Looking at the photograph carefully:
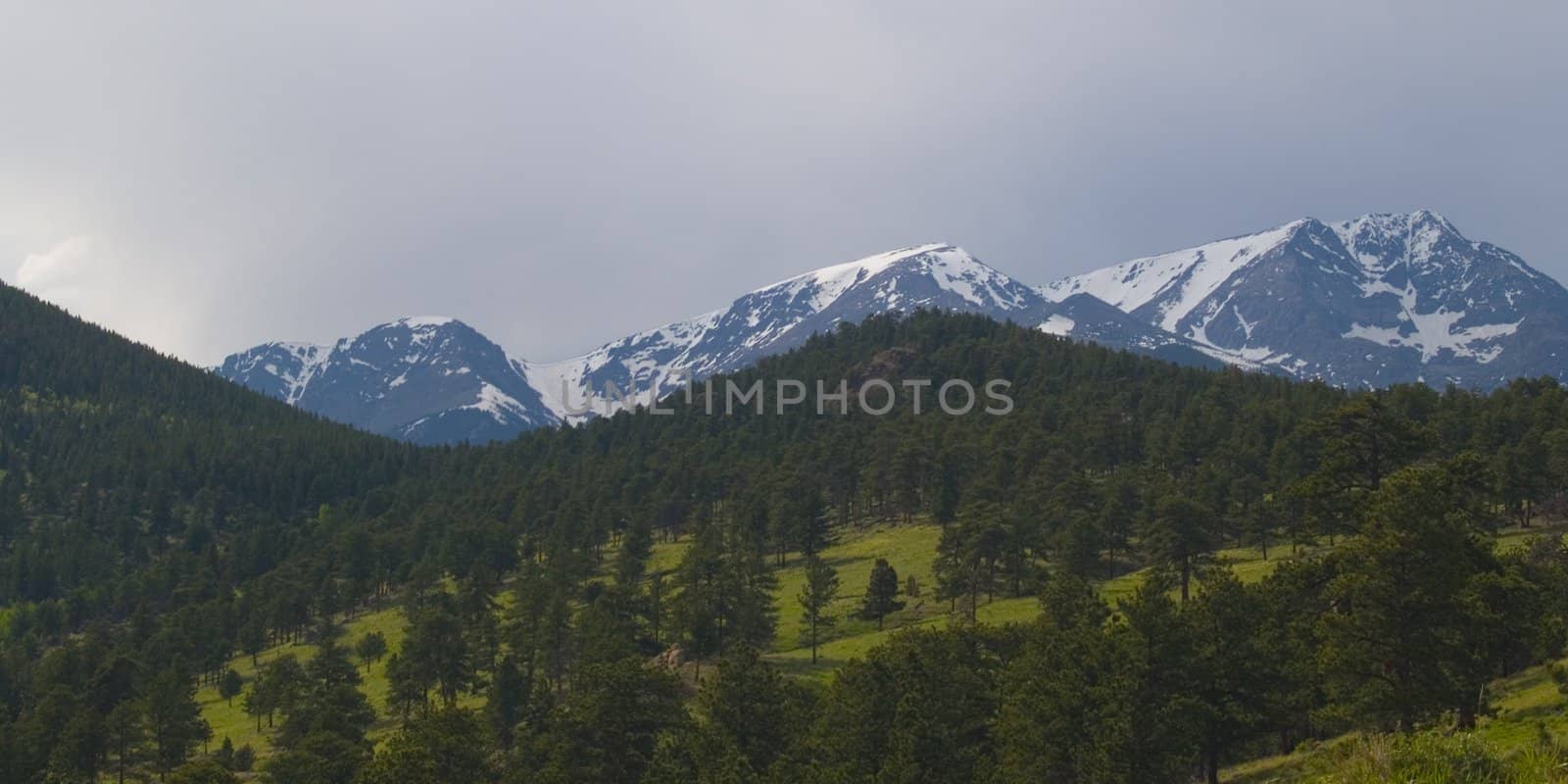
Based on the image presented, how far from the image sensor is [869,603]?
97750 mm

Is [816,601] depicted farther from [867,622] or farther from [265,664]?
[265,664]

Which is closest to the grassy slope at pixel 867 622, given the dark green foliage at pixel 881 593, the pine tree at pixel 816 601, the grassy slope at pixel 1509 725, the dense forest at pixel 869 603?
the grassy slope at pixel 1509 725

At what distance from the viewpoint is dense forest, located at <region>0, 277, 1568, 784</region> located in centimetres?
4569

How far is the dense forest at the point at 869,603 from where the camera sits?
4569 centimetres

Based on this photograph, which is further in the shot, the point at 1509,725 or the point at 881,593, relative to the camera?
the point at 881,593

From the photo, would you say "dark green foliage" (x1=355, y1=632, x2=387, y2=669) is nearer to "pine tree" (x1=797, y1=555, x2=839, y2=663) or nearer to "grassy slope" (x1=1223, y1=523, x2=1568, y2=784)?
"pine tree" (x1=797, y1=555, x2=839, y2=663)

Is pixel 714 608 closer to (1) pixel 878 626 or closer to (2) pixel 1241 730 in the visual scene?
(1) pixel 878 626

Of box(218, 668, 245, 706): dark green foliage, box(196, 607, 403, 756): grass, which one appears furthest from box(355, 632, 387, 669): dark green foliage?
box(218, 668, 245, 706): dark green foliage

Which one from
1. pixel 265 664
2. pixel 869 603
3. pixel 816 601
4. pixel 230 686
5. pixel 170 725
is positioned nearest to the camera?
pixel 170 725

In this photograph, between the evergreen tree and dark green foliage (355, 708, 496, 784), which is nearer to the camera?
dark green foliage (355, 708, 496, 784)

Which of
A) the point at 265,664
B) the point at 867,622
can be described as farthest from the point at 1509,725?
the point at 265,664

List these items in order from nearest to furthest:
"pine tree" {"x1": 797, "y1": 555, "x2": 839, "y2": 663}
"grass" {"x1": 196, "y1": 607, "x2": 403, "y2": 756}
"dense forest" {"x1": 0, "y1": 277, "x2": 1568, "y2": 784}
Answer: "dense forest" {"x1": 0, "y1": 277, "x2": 1568, "y2": 784}
"pine tree" {"x1": 797, "y1": 555, "x2": 839, "y2": 663}
"grass" {"x1": 196, "y1": 607, "x2": 403, "y2": 756}

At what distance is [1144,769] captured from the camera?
148 ft

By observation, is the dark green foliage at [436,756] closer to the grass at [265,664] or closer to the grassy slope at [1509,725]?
the grass at [265,664]
